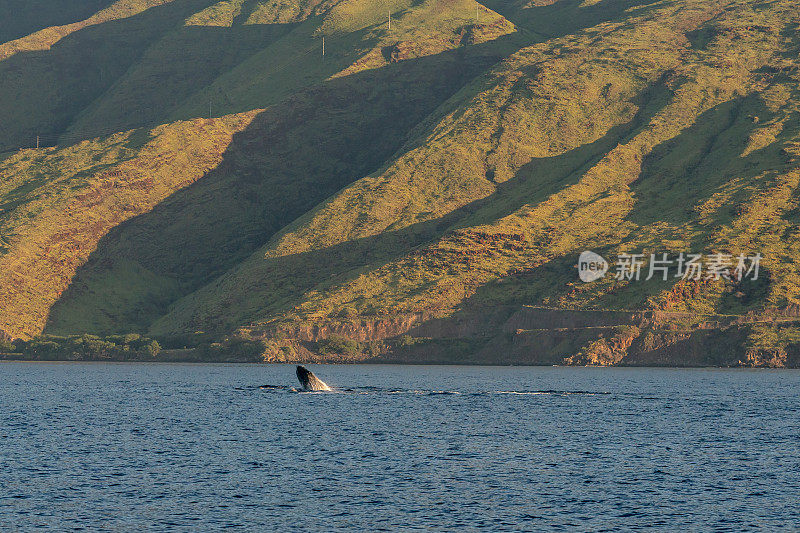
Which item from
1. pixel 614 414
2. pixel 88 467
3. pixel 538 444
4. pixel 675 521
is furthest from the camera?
pixel 614 414

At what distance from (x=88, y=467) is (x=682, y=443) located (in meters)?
50.9

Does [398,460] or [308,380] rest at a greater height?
[308,380]

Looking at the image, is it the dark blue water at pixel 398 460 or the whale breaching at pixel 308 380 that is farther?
the whale breaching at pixel 308 380

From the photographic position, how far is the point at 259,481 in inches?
2687

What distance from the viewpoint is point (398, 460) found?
3105 inches

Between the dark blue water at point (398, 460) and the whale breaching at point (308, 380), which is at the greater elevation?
the whale breaching at point (308, 380)

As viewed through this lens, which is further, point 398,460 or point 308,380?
point 308,380

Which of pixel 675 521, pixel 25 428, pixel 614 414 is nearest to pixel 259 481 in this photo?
pixel 675 521

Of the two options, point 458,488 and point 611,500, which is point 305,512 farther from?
point 611,500

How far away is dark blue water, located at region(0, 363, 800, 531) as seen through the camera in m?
57.0

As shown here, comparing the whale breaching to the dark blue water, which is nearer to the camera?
Result: the dark blue water

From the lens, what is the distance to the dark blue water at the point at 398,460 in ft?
187

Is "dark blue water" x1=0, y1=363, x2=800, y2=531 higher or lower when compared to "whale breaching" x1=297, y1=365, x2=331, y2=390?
lower

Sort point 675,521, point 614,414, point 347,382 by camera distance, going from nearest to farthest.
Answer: point 675,521
point 614,414
point 347,382
